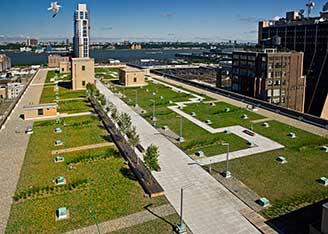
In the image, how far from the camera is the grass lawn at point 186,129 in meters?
31.7

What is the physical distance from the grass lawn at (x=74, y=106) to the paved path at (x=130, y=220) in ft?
102

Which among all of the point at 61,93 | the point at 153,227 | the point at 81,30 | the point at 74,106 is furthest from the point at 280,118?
the point at 81,30

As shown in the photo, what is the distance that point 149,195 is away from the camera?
21.8 metres

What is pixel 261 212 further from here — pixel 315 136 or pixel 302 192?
pixel 315 136

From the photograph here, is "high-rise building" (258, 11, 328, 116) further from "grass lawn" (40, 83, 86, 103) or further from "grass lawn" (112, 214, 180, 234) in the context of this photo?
"grass lawn" (112, 214, 180, 234)

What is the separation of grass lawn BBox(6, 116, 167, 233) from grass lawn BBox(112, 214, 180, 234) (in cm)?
159

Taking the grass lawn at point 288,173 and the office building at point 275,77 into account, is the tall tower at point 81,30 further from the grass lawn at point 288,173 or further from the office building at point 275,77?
the grass lawn at point 288,173

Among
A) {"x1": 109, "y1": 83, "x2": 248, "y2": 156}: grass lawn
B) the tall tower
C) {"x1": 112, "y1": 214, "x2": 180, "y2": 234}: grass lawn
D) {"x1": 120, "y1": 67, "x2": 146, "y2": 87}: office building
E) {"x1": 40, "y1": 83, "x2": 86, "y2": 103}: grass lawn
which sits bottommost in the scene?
{"x1": 112, "y1": 214, "x2": 180, "y2": 234}: grass lawn

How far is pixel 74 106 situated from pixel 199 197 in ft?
115

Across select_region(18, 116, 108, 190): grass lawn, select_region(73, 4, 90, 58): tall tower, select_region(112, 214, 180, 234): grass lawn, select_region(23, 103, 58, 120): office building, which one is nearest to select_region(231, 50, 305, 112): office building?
select_region(18, 116, 108, 190): grass lawn

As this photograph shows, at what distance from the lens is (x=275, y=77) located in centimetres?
5588

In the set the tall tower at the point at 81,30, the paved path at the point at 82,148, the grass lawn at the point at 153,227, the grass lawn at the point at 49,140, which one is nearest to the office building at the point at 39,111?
the grass lawn at the point at 49,140

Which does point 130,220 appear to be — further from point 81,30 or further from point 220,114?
point 81,30

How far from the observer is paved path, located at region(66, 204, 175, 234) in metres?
18.0
